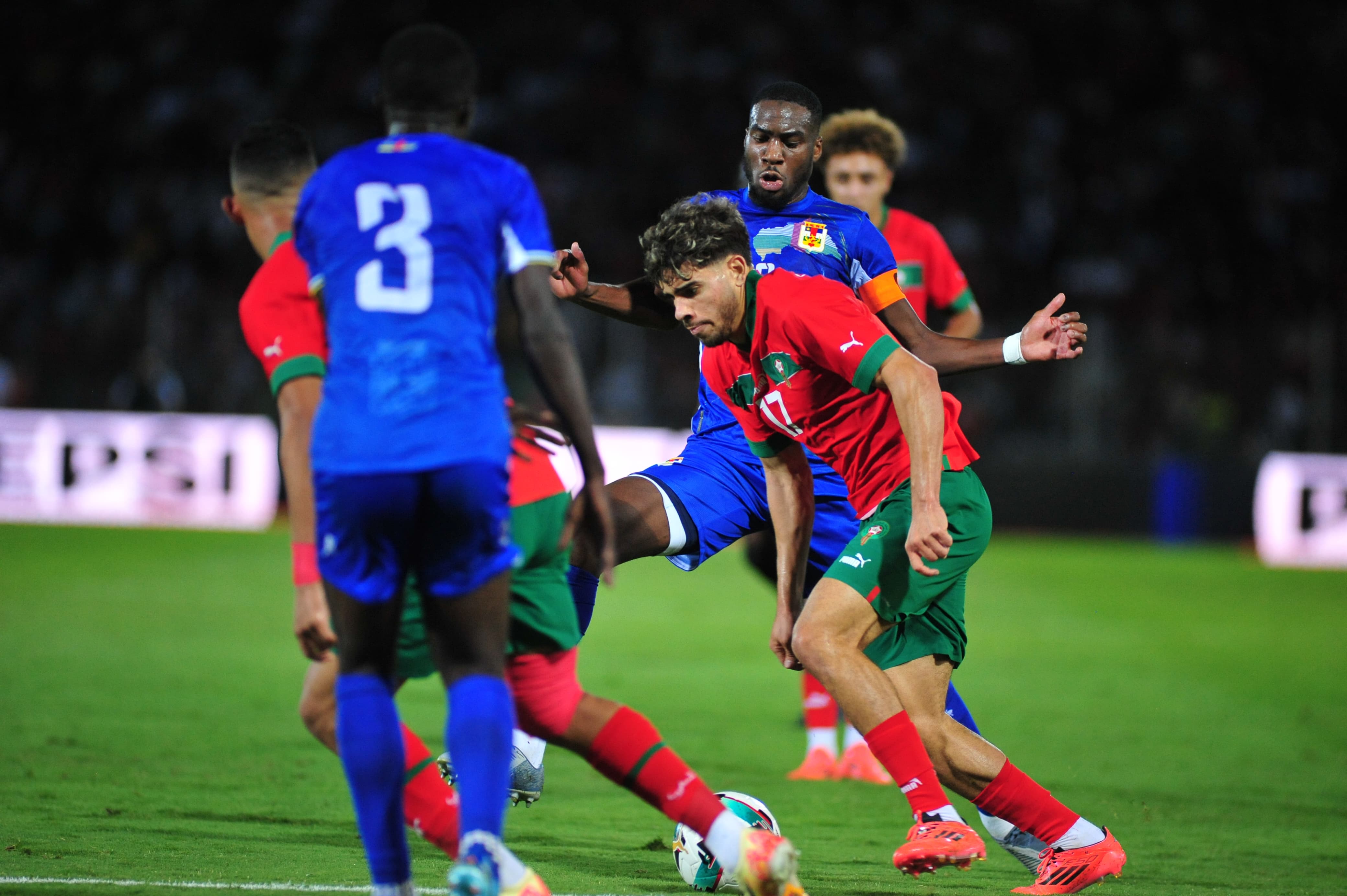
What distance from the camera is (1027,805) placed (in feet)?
14.1

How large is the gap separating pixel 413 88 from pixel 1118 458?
1536cm

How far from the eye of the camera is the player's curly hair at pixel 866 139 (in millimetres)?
6770

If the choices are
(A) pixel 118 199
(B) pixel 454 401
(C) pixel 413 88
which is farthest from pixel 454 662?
(A) pixel 118 199

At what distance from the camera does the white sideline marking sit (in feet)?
12.7

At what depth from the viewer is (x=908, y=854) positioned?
3.79 metres

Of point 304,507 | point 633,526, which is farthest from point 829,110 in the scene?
point 304,507

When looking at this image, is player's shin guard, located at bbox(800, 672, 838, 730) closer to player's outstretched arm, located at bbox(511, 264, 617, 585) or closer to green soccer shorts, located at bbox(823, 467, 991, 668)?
green soccer shorts, located at bbox(823, 467, 991, 668)

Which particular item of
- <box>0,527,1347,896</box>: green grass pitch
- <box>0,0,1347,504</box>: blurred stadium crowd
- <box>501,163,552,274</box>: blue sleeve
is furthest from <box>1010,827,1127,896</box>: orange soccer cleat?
<box>0,0,1347,504</box>: blurred stadium crowd

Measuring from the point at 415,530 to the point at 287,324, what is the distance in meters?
0.76

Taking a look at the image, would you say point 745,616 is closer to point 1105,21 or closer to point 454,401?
point 454,401

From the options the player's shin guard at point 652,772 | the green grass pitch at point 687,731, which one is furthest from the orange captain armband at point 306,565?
the green grass pitch at point 687,731

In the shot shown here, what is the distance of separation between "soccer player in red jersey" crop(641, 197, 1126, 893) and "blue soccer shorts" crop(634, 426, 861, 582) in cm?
60

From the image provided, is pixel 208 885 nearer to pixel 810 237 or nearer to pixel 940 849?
pixel 940 849

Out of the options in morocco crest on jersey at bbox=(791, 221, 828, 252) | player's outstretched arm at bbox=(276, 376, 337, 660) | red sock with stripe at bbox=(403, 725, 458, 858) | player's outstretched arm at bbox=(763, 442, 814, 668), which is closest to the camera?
player's outstretched arm at bbox=(276, 376, 337, 660)
